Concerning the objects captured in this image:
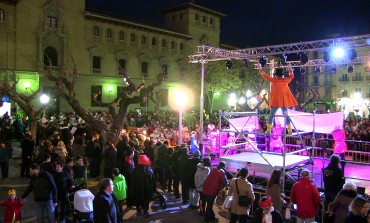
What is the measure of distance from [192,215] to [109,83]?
2988cm

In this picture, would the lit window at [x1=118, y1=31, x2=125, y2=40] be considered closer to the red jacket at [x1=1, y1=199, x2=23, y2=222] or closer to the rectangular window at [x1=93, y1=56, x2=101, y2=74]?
the rectangular window at [x1=93, y1=56, x2=101, y2=74]

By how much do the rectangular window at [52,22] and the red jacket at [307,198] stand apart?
31.1m

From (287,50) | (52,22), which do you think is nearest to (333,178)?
(287,50)

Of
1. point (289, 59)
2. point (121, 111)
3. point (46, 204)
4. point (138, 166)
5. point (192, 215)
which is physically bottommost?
point (192, 215)

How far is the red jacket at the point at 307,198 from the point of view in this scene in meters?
6.83

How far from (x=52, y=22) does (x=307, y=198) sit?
31.6m

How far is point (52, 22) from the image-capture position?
3278cm

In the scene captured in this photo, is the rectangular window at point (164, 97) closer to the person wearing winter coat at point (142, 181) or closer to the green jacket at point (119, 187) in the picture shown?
the person wearing winter coat at point (142, 181)

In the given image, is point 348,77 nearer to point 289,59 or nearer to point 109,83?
point 109,83

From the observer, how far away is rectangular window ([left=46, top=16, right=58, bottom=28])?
3244cm

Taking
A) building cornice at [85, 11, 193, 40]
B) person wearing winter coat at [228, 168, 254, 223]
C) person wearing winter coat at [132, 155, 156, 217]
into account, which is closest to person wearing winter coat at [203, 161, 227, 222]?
person wearing winter coat at [228, 168, 254, 223]

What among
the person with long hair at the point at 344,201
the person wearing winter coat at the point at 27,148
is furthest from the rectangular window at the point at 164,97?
the person with long hair at the point at 344,201

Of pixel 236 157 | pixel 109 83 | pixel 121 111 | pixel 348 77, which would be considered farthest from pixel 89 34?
pixel 348 77

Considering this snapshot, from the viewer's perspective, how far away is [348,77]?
5866cm
